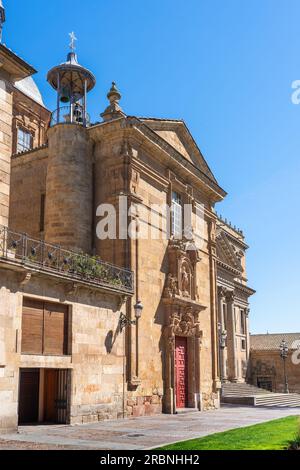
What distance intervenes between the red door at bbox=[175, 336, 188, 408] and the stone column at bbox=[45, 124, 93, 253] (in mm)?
6189

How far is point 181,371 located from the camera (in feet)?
78.4

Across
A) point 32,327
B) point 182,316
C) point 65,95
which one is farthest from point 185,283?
point 32,327

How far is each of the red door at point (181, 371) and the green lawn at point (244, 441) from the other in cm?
873

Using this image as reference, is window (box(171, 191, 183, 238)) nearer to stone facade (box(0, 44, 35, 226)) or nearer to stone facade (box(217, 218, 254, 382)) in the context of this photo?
stone facade (box(0, 44, 35, 226))

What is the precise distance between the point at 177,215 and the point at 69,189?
586 centimetres

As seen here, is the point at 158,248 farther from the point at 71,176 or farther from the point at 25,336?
the point at 25,336

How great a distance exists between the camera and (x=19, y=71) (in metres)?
16.3

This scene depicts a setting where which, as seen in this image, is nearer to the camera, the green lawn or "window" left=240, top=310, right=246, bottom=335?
the green lawn

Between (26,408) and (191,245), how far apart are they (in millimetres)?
11520

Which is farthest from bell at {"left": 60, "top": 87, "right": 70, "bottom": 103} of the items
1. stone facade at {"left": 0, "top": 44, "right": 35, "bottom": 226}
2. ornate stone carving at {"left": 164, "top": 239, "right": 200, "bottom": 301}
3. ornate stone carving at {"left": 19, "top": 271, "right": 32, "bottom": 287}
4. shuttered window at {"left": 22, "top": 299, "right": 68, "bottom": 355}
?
ornate stone carving at {"left": 19, "top": 271, "right": 32, "bottom": 287}

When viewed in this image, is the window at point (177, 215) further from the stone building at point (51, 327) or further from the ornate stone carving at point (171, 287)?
the stone building at point (51, 327)

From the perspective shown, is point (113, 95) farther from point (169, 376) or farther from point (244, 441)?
point (244, 441)

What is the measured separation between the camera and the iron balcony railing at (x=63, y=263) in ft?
48.4

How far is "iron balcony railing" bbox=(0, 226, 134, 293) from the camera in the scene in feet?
48.4
